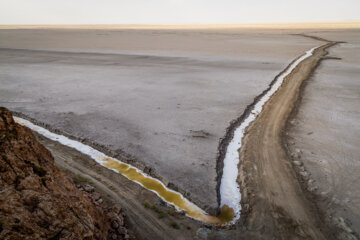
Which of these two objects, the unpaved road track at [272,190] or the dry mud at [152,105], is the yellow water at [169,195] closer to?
the dry mud at [152,105]

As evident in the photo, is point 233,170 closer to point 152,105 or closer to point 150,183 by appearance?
point 150,183

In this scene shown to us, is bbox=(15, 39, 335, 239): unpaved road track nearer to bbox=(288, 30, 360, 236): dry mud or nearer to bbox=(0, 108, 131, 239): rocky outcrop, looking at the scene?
bbox=(288, 30, 360, 236): dry mud

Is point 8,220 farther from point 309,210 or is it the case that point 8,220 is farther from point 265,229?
point 309,210

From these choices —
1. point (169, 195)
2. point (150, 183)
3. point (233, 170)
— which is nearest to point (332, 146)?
point (233, 170)

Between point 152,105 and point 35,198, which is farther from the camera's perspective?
point 152,105

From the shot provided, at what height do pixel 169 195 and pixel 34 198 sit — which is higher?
pixel 34 198

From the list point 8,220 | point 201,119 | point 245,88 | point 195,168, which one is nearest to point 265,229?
point 195,168
